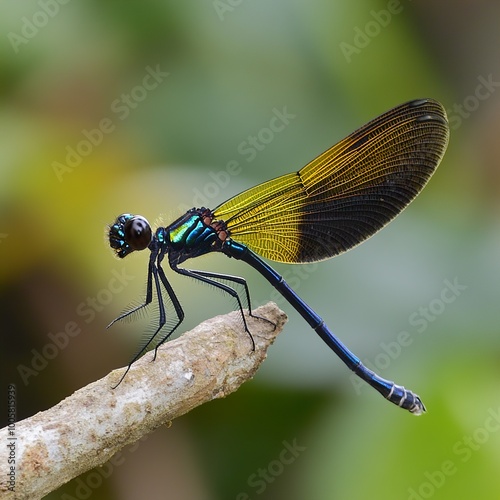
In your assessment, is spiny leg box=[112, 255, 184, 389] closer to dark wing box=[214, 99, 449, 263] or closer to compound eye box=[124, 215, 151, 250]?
→ compound eye box=[124, 215, 151, 250]

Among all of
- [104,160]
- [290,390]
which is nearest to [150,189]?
[104,160]

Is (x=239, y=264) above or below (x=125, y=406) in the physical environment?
above

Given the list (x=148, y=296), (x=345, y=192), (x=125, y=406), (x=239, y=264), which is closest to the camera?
(x=125, y=406)

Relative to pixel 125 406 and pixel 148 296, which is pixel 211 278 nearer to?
pixel 148 296

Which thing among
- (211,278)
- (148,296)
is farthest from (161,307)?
(211,278)

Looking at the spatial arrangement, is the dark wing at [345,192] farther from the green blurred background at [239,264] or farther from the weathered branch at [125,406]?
the weathered branch at [125,406]

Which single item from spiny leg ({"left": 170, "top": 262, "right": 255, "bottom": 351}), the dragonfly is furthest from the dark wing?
spiny leg ({"left": 170, "top": 262, "right": 255, "bottom": 351})
